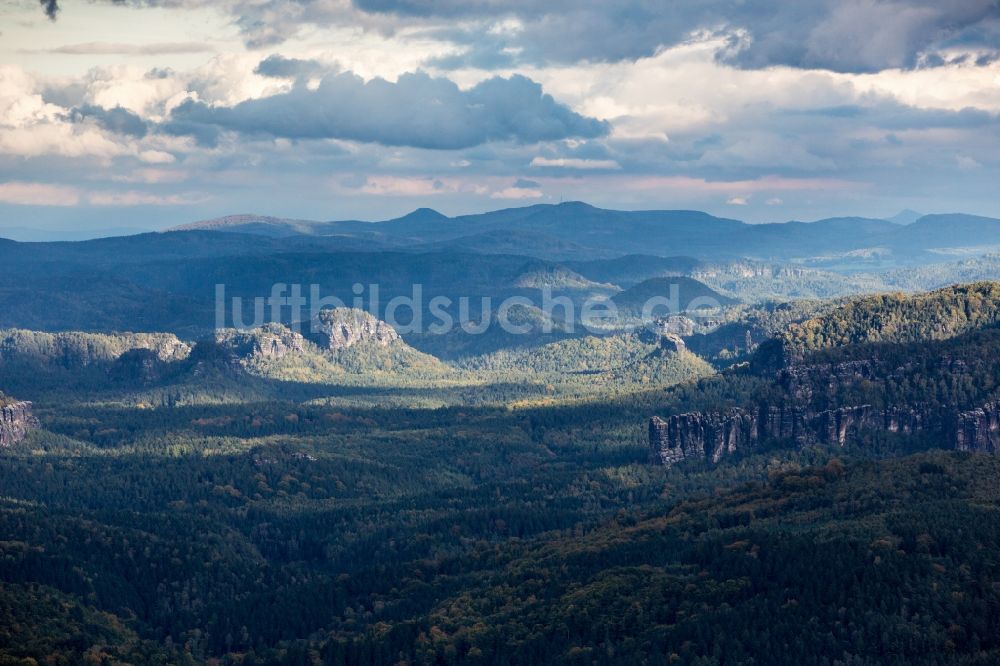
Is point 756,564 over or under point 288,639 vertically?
over

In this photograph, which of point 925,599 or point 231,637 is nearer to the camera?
point 925,599

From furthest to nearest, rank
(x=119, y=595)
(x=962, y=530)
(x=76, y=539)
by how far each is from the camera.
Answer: (x=76, y=539) < (x=119, y=595) < (x=962, y=530)

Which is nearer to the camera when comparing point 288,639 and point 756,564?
point 756,564

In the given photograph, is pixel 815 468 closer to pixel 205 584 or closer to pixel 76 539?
pixel 205 584

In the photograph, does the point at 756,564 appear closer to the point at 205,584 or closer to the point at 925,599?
the point at 925,599

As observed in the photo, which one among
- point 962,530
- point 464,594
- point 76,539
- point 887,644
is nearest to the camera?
point 887,644

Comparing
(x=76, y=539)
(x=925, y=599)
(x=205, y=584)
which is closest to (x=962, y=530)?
(x=925, y=599)

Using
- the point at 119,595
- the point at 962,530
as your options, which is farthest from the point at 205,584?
the point at 962,530

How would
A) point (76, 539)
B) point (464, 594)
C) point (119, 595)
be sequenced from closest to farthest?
point (464, 594)
point (119, 595)
point (76, 539)

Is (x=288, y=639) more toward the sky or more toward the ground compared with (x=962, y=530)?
more toward the ground
